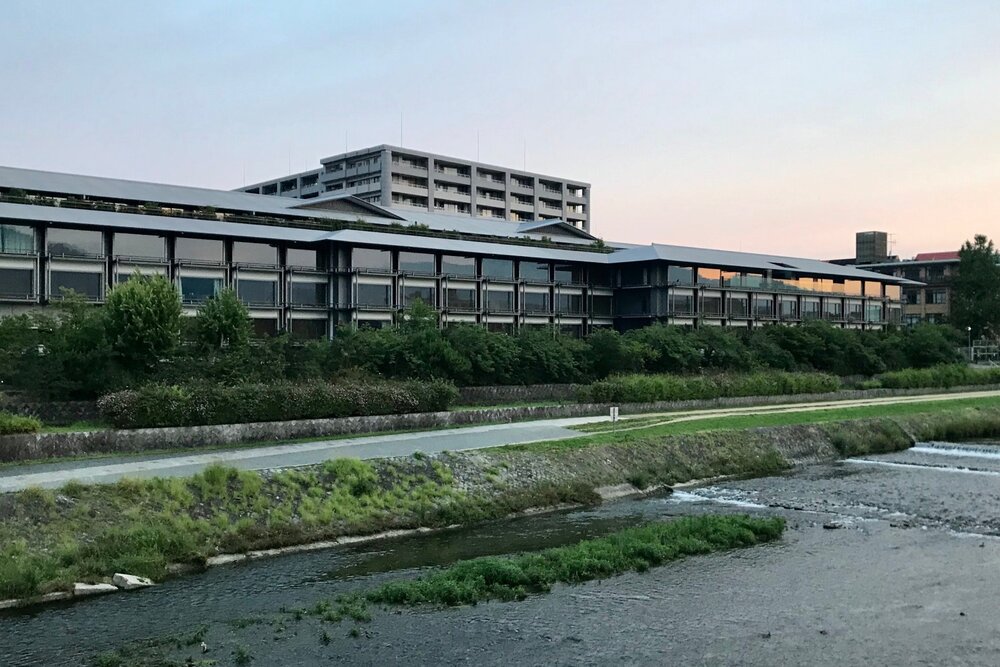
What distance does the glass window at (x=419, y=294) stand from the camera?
72500mm

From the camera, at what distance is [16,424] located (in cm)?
2998

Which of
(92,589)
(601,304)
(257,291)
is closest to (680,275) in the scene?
(601,304)

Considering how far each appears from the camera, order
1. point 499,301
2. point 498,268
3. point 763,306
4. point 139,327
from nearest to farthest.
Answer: point 139,327, point 499,301, point 498,268, point 763,306

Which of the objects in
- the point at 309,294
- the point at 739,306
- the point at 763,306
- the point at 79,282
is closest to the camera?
the point at 79,282

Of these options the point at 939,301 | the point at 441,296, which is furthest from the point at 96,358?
the point at 939,301

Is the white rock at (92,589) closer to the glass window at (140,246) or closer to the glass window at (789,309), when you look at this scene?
the glass window at (140,246)

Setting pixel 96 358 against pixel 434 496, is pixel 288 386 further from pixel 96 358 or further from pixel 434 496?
pixel 434 496

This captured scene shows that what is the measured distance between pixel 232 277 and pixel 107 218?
9.71 meters

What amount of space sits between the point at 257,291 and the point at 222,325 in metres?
25.1

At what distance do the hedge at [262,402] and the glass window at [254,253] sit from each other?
29.1m

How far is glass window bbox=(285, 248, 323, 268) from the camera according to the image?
227ft

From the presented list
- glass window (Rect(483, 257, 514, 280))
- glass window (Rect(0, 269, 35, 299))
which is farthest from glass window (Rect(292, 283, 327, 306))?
glass window (Rect(0, 269, 35, 299))

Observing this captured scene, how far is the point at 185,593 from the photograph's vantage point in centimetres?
1928

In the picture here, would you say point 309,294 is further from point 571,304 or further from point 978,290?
point 978,290
